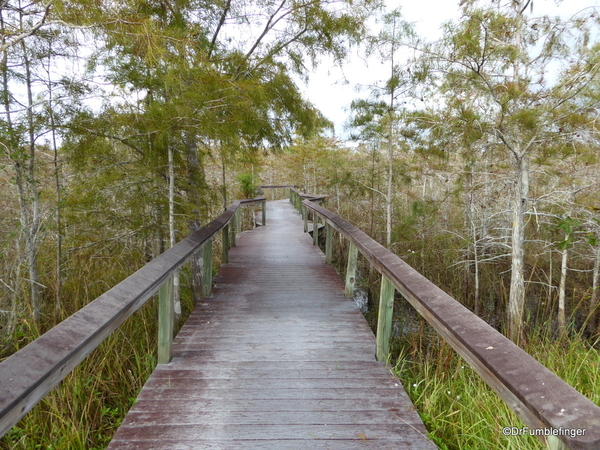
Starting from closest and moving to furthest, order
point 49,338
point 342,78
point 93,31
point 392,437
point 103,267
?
point 49,338 → point 392,437 → point 93,31 → point 103,267 → point 342,78

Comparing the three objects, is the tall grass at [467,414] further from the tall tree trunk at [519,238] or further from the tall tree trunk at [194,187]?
the tall tree trunk at [194,187]

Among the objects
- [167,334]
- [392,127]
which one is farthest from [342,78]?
[167,334]

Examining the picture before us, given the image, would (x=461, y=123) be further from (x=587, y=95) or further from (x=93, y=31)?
(x=93, y=31)

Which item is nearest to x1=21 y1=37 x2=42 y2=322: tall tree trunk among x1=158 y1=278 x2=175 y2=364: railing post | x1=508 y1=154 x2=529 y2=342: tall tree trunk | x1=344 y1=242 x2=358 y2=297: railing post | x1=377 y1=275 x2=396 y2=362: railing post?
x1=158 y1=278 x2=175 y2=364: railing post

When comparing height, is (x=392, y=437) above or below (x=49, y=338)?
below

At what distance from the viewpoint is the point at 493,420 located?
91.1 inches

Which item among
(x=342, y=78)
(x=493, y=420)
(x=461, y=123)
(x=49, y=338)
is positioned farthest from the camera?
(x=342, y=78)

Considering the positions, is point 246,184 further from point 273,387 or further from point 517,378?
point 517,378

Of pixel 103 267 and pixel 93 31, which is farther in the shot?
pixel 103 267

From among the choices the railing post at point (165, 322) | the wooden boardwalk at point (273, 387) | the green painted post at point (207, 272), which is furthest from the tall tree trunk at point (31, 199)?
the railing post at point (165, 322)

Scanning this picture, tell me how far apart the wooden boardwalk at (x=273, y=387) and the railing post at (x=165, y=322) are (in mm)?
93

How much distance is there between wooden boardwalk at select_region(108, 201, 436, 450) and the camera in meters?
1.94

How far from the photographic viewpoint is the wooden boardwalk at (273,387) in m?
1.94

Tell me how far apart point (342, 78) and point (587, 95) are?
4.63 metres
